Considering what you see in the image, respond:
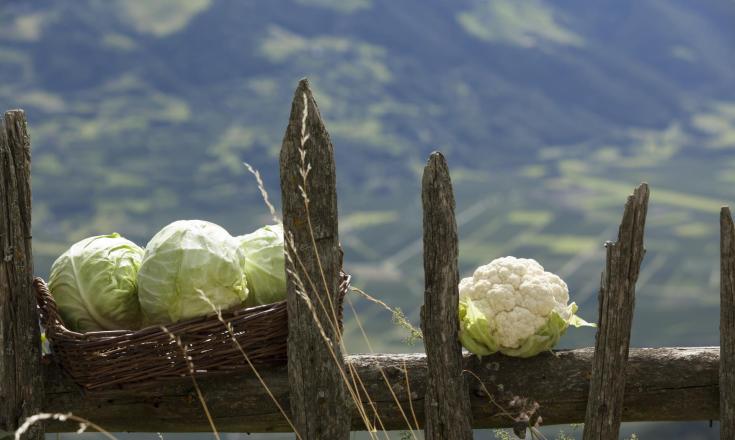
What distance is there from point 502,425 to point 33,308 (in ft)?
7.08

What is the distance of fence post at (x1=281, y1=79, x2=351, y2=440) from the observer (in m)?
3.46

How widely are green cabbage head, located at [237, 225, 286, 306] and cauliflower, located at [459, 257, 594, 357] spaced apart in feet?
2.70

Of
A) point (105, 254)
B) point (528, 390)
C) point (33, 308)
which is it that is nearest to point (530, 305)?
point (528, 390)

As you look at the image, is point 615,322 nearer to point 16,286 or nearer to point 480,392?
point 480,392

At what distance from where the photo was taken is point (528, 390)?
3.86m

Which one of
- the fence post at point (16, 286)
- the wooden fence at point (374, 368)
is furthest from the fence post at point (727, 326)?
the fence post at point (16, 286)

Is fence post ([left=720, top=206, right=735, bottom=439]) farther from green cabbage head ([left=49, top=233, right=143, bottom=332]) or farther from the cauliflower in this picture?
green cabbage head ([left=49, top=233, right=143, bottom=332])

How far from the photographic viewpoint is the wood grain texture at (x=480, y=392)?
12.7 feet

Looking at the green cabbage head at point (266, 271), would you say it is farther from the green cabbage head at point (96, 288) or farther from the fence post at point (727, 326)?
the fence post at point (727, 326)

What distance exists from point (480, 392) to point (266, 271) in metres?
1.09

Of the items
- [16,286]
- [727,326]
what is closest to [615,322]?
[727,326]

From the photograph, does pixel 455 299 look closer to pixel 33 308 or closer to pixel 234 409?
pixel 234 409

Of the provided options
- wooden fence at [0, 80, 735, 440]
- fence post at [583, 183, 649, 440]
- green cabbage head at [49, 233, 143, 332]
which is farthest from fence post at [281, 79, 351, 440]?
fence post at [583, 183, 649, 440]

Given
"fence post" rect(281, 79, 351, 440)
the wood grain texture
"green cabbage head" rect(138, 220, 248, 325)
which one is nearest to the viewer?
"fence post" rect(281, 79, 351, 440)
